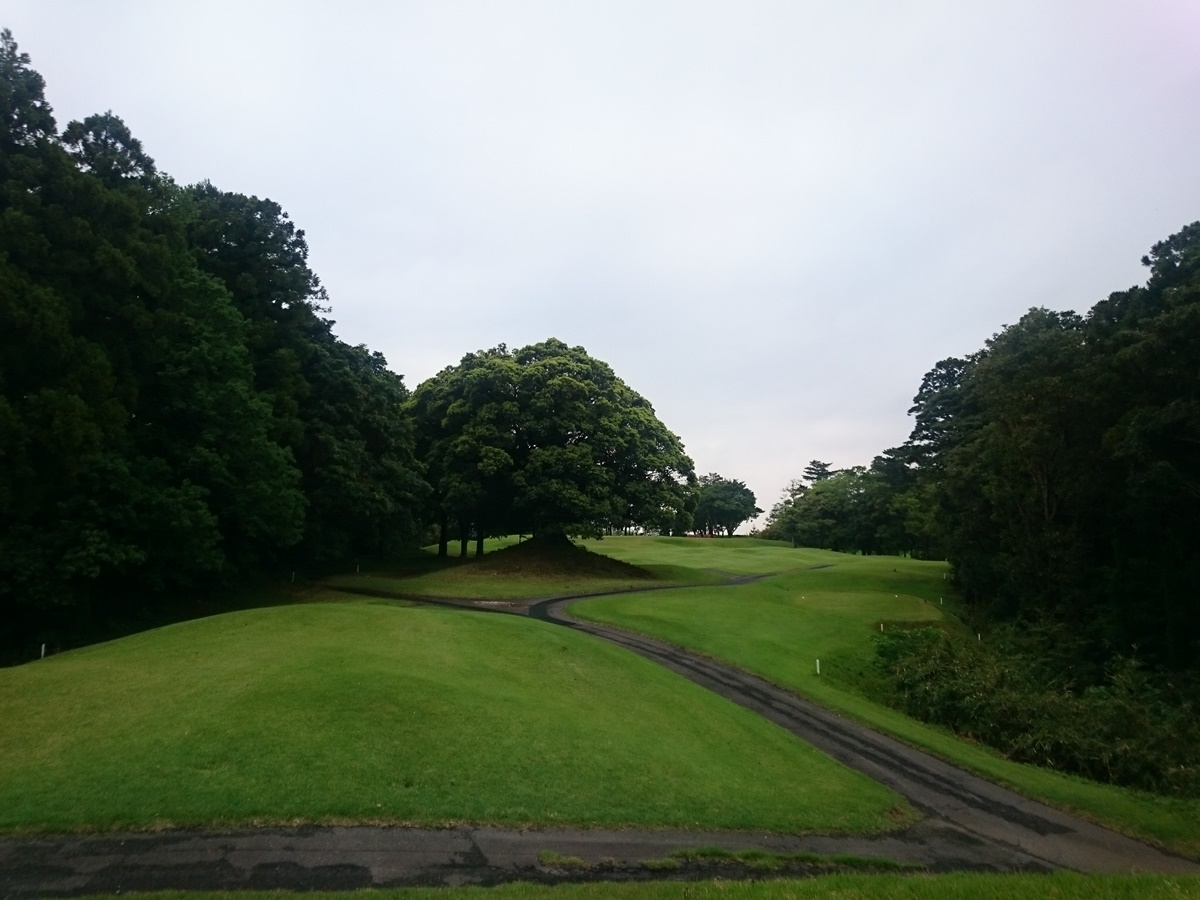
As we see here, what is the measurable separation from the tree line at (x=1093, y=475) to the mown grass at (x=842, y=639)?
217 inches

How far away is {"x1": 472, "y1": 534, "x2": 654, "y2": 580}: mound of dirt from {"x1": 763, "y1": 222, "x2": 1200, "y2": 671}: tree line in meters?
20.6

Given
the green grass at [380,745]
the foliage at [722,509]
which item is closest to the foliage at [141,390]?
the green grass at [380,745]

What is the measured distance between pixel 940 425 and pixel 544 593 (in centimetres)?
3405

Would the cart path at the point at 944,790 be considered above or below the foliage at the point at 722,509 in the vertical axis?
below

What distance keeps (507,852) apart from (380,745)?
3.97m

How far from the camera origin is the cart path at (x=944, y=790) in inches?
521

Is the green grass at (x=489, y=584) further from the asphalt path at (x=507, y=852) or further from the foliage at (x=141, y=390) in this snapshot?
A: the asphalt path at (x=507, y=852)

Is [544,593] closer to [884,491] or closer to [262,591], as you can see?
[262,591]

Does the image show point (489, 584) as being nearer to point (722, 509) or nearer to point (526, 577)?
point (526, 577)

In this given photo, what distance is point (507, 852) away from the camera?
1045 cm

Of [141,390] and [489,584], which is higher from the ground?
[141,390]

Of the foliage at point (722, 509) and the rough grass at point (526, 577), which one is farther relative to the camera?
the foliage at point (722, 509)

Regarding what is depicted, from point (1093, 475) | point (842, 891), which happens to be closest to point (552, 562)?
point (1093, 475)

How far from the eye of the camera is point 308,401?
135 ft
